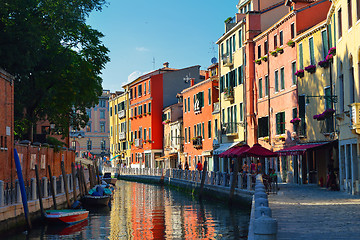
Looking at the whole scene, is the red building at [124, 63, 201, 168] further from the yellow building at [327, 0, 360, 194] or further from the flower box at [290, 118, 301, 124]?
the yellow building at [327, 0, 360, 194]

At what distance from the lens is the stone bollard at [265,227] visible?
844 centimetres

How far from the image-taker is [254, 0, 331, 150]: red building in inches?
1350

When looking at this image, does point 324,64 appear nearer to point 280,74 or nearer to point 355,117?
point 280,74

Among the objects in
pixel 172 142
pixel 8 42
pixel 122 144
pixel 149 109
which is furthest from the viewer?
pixel 122 144

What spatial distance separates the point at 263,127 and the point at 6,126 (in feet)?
66.5

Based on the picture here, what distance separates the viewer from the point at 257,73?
41094mm

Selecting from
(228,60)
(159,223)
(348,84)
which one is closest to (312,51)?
(348,84)

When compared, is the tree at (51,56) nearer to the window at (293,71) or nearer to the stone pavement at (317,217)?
the window at (293,71)

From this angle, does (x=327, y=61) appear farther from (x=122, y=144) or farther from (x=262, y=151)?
(x=122, y=144)

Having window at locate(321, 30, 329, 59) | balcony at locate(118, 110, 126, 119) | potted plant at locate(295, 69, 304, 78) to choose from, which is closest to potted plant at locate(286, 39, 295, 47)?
potted plant at locate(295, 69, 304, 78)

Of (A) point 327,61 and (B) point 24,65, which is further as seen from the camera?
(A) point 327,61

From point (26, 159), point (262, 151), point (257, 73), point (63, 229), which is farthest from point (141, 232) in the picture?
point (257, 73)

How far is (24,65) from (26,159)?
4.10m

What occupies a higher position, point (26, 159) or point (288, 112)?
point (288, 112)
